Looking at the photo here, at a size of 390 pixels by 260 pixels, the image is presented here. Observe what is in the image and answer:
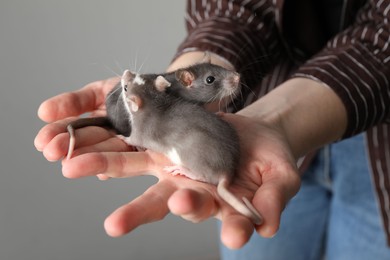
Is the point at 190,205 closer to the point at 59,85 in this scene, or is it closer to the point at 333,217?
the point at 333,217

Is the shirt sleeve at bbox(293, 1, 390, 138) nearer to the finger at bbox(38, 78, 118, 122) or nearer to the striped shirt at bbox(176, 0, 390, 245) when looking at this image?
the striped shirt at bbox(176, 0, 390, 245)

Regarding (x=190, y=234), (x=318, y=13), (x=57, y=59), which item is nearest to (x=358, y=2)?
(x=318, y=13)

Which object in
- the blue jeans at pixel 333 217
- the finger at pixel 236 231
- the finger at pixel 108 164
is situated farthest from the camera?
the blue jeans at pixel 333 217

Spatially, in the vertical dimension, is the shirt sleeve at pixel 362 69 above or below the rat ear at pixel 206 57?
below

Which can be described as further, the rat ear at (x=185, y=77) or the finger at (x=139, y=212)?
the rat ear at (x=185, y=77)

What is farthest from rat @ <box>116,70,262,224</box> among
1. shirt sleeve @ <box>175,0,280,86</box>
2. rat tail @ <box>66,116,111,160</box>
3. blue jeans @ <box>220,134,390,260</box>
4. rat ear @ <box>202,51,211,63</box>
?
blue jeans @ <box>220,134,390,260</box>

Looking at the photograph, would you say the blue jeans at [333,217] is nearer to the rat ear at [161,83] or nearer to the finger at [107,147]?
the rat ear at [161,83]

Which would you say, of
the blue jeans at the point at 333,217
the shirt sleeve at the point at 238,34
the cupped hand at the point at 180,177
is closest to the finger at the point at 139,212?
the cupped hand at the point at 180,177
